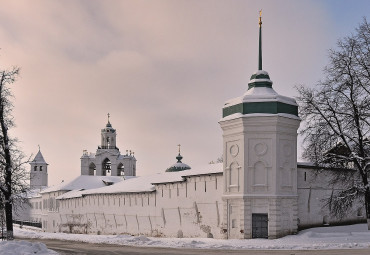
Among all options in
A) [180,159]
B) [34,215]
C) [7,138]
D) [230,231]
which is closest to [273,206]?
[230,231]

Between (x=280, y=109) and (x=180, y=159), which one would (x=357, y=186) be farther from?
(x=180, y=159)

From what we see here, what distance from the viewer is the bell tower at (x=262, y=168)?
28.4 metres

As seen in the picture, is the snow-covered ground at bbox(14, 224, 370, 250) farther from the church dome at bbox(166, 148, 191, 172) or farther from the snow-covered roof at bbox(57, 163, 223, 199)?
the church dome at bbox(166, 148, 191, 172)

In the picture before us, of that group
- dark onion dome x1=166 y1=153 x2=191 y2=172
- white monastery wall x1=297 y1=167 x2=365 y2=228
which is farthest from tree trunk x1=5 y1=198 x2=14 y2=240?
dark onion dome x1=166 y1=153 x2=191 y2=172

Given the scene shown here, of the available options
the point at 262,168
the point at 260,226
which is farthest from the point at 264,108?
the point at 260,226

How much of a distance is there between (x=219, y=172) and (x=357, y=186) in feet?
27.2

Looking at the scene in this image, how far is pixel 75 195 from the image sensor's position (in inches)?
2367

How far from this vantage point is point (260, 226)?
1117 inches

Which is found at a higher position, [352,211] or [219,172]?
[219,172]

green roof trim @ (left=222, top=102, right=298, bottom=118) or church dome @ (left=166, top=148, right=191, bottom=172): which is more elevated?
green roof trim @ (left=222, top=102, right=298, bottom=118)

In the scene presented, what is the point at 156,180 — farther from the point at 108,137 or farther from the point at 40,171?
the point at 40,171

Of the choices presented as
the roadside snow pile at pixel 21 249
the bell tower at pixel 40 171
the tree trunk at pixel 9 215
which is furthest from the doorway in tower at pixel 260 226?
the bell tower at pixel 40 171

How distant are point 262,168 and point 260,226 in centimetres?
313

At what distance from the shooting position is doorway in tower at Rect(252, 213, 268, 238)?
92.7 feet
